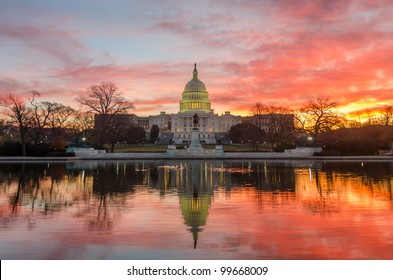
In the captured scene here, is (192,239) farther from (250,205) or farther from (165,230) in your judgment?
(250,205)

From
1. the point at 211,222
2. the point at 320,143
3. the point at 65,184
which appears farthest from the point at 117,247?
the point at 320,143

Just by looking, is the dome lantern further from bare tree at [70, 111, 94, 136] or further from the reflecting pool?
the reflecting pool

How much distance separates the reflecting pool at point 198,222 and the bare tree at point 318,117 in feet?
162

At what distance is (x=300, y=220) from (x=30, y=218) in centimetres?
685

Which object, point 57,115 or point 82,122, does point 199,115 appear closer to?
point 82,122

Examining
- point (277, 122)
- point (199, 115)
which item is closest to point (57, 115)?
point (277, 122)

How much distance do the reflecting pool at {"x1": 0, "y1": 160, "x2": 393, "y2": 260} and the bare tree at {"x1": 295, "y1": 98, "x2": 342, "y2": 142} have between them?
162 ft

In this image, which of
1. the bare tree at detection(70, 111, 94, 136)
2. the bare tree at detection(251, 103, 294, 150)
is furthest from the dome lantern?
the bare tree at detection(70, 111, 94, 136)

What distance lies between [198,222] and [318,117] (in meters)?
59.0

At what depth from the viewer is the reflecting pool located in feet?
28.6

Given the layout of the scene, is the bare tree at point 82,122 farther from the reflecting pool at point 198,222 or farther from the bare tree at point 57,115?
the reflecting pool at point 198,222

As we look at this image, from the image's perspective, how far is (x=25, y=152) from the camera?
51.7m

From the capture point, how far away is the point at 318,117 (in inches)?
2667

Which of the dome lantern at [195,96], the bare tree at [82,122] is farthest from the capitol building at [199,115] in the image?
the bare tree at [82,122]
